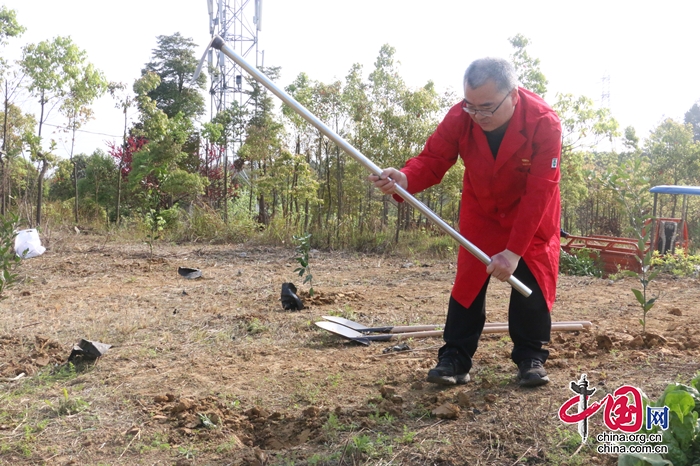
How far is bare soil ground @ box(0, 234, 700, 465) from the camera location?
2.29 meters

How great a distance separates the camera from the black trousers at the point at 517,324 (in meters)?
2.84

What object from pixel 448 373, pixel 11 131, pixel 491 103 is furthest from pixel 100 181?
pixel 491 103

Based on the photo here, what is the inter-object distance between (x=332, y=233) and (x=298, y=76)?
13.0 ft

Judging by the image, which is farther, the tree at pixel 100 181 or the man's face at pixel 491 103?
the tree at pixel 100 181

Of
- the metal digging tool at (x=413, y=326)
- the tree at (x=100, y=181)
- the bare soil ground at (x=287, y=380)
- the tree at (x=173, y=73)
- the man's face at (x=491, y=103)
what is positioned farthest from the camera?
the tree at (x=173, y=73)

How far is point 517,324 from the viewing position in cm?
291

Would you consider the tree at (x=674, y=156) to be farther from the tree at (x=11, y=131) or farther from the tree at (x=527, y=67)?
the tree at (x=11, y=131)

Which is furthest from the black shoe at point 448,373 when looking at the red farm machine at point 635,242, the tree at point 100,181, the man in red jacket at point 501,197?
the tree at point 100,181

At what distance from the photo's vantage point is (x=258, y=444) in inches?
96.8

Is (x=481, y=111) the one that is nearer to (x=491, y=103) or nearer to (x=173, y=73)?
(x=491, y=103)

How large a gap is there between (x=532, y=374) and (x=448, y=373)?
15.6 inches

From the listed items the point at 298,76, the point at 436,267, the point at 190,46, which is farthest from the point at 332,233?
the point at 190,46

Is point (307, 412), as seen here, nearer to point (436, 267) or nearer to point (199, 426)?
point (199, 426)

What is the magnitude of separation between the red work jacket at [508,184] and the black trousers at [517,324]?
55 millimetres
